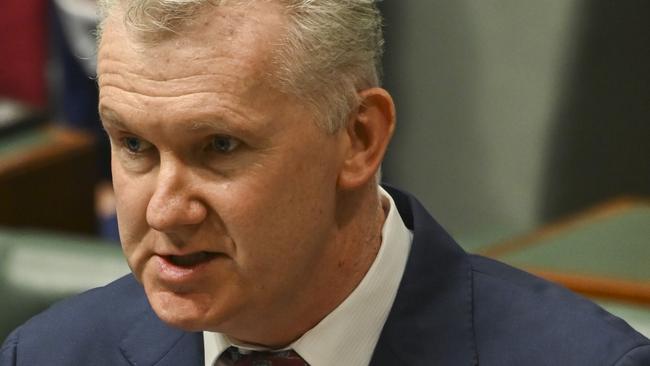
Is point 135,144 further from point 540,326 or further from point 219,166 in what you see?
point 540,326

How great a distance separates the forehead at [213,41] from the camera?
1.77 meters

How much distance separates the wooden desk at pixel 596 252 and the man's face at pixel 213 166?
1026mm

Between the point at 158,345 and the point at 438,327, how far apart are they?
16.0 inches

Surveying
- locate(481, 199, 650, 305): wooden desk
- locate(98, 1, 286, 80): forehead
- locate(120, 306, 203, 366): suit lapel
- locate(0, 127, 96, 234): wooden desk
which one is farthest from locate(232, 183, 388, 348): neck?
locate(0, 127, 96, 234): wooden desk

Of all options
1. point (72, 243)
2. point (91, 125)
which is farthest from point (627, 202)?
point (91, 125)

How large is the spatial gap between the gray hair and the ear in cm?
2

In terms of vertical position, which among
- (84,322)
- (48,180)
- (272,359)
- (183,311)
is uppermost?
(183,311)

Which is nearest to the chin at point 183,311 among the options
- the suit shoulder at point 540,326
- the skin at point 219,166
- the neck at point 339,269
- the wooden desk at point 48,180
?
the skin at point 219,166

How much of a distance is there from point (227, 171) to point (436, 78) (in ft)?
10.2

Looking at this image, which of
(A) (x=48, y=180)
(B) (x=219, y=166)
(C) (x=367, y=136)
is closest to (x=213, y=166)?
(B) (x=219, y=166)

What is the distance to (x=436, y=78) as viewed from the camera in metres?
4.87

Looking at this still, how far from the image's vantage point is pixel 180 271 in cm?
182

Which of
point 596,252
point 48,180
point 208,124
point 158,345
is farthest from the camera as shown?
point 48,180

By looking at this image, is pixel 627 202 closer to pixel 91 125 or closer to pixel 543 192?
pixel 543 192
